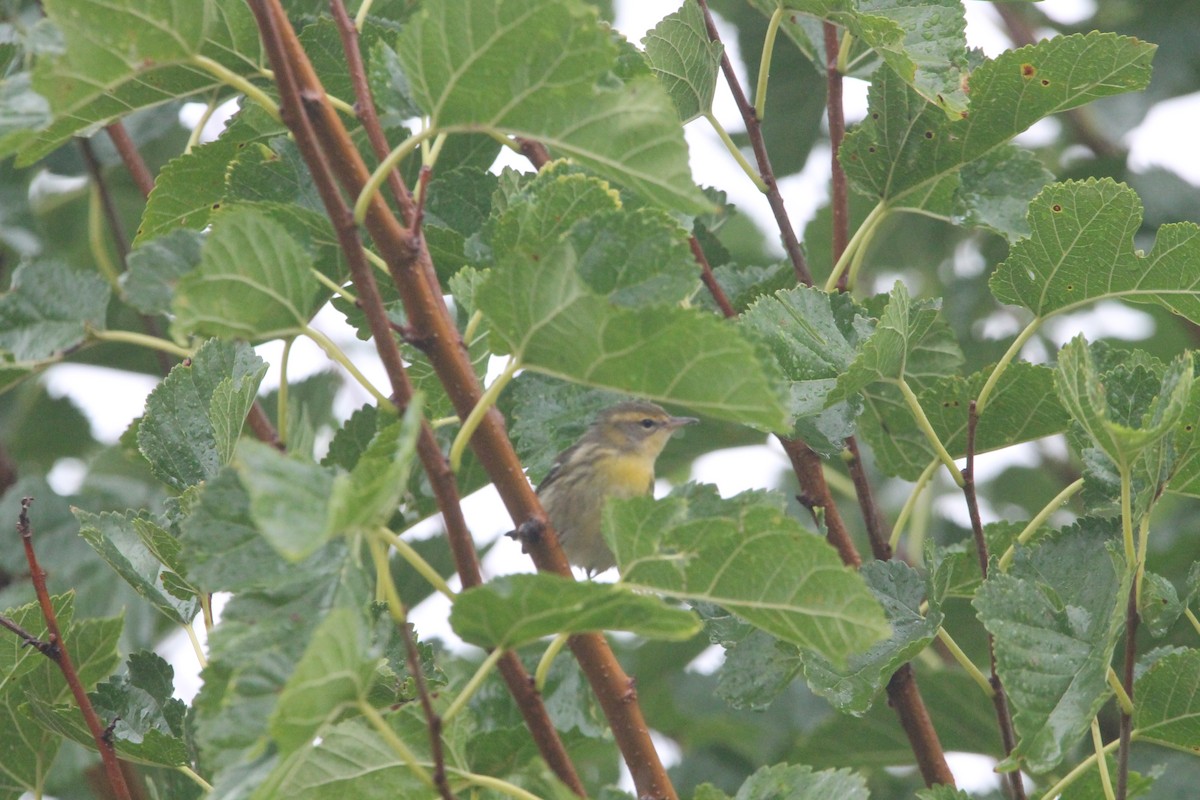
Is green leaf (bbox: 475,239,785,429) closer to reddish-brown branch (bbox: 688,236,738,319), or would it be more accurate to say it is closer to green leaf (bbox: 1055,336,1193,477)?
green leaf (bbox: 1055,336,1193,477)

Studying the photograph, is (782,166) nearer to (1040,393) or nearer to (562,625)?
(1040,393)

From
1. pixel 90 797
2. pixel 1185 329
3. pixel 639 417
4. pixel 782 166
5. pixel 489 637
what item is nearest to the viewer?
pixel 489 637

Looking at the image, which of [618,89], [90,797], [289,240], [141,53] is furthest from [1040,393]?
[90,797]

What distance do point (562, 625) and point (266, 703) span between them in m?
0.37

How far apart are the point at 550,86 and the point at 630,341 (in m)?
0.37

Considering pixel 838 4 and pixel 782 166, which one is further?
pixel 782 166

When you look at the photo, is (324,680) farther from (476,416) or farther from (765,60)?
(765,60)

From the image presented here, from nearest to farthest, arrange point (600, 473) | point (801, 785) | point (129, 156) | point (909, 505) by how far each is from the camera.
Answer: point (801, 785) < point (909, 505) < point (129, 156) < point (600, 473)

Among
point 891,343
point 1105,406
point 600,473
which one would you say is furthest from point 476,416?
point 600,473

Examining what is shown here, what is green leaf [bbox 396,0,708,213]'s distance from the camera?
65.9 inches

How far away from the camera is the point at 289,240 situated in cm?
168

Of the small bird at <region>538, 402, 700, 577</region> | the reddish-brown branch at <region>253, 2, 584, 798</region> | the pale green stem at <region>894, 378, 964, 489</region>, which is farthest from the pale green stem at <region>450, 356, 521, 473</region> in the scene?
the small bird at <region>538, 402, 700, 577</region>

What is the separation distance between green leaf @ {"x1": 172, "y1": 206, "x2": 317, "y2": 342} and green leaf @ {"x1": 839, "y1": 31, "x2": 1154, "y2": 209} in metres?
1.43

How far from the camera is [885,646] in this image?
2314mm
